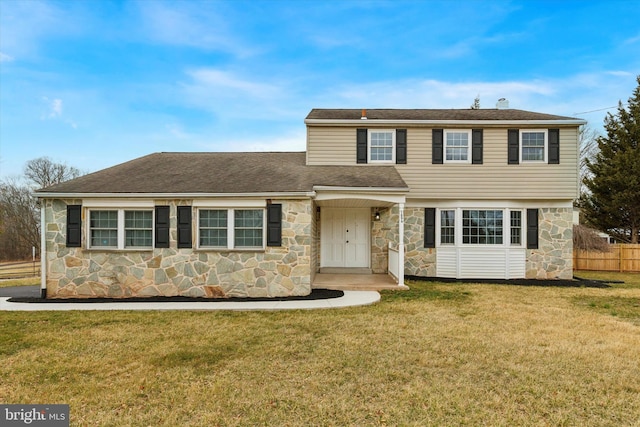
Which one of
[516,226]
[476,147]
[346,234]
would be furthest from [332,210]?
[516,226]

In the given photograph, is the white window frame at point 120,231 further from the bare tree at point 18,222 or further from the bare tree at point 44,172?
the bare tree at point 18,222

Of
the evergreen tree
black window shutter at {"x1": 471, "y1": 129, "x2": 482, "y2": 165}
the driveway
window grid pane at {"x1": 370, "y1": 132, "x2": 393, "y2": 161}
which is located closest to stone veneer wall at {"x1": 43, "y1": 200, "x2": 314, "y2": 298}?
the driveway

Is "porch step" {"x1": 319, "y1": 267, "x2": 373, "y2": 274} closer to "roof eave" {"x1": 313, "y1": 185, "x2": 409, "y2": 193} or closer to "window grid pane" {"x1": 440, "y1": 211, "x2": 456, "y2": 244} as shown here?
"window grid pane" {"x1": 440, "y1": 211, "x2": 456, "y2": 244}

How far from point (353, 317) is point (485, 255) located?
706 centimetres

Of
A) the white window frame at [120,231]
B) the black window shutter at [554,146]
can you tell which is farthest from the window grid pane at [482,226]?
the white window frame at [120,231]

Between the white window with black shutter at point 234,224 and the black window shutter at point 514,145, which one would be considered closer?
the white window with black shutter at point 234,224

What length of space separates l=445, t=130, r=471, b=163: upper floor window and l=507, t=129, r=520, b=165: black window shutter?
1.43m

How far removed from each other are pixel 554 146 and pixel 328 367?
11.3m

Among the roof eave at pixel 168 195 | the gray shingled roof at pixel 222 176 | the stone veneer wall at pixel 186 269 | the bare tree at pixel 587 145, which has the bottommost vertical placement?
the stone veneer wall at pixel 186 269

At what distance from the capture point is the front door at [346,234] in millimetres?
11914

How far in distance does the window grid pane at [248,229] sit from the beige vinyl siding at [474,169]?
3544 millimetres

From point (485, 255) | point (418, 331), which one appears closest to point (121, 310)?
point (418, 331)

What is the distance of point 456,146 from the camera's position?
11.4 m

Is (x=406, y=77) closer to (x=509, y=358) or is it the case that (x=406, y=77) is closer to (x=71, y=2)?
(x=71, y=2)
